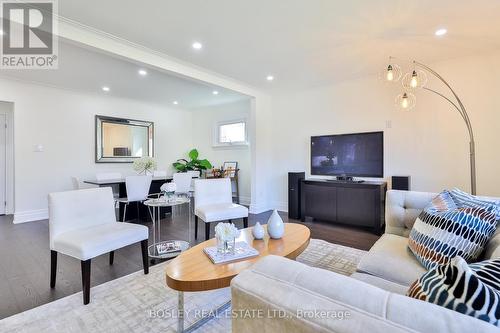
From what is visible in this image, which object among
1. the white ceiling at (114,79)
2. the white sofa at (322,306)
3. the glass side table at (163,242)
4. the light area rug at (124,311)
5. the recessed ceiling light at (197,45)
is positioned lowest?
the light area rug at (124,311)

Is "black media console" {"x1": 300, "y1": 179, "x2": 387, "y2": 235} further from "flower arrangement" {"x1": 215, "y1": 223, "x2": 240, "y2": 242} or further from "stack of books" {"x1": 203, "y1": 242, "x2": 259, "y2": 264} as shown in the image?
"flower arrangement" {"x1": 215, "y1": 223, "x2": 240, "y2": 242}

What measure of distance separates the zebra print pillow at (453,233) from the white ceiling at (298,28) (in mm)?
1929

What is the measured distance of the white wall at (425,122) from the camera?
3.26 meters

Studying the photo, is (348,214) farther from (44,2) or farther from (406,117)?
(44,2)

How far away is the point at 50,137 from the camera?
4.79m

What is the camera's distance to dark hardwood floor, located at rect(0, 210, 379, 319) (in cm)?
205

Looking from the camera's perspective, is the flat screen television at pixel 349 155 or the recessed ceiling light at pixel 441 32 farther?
the flat screen television at pixel 349 155

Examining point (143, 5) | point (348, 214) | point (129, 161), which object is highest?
point (143, 5)

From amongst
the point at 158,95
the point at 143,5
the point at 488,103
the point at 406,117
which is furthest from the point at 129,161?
the point at 488,103

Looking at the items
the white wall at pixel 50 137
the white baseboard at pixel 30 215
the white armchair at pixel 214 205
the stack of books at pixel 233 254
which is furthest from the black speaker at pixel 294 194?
the white baseboard at pixel 30 215

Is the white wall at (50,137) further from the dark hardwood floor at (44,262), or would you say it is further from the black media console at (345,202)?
the black media console at (345,202)

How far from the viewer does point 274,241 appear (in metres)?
2.02

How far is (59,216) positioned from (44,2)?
1934 millimetres

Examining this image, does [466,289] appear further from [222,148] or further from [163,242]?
[222,148]
